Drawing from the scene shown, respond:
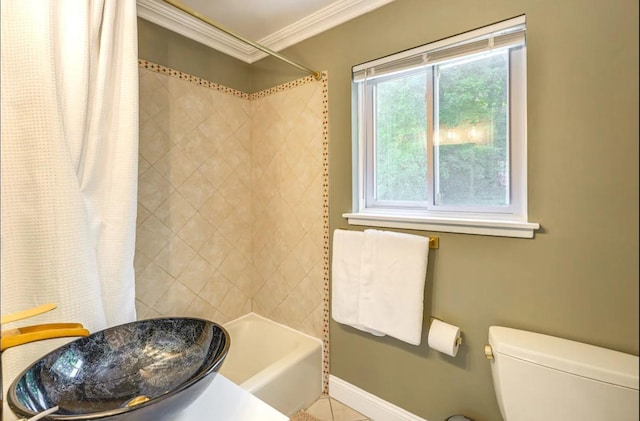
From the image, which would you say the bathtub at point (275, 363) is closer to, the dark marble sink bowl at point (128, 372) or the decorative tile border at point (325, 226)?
the decorative tile border at point (325, 226)

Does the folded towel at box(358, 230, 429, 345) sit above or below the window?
below

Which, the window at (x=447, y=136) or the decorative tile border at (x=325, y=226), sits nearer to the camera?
the window at (x=447, y=136)

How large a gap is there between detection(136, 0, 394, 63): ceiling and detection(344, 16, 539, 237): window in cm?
36

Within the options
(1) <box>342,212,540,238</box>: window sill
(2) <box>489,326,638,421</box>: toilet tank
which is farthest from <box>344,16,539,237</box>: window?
(2) <box>489,326,638,421</box>: toilet tank

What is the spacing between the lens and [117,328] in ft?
3.36

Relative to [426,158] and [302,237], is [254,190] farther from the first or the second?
[426,158]

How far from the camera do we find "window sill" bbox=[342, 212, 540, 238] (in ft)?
3.93

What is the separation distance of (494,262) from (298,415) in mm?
1371

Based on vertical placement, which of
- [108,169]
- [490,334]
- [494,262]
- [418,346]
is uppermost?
[108,169]

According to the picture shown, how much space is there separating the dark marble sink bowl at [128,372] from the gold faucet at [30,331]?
0.44 feet

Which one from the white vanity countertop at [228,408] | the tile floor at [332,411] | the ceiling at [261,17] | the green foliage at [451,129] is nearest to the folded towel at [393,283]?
the green foliage at [451,129]

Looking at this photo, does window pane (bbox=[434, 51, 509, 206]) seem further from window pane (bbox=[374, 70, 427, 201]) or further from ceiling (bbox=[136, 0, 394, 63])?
ceiling (bbox=[136, 0, 394, 63])

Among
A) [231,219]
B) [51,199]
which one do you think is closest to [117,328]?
[51,199]

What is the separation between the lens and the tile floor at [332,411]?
1685 mm
